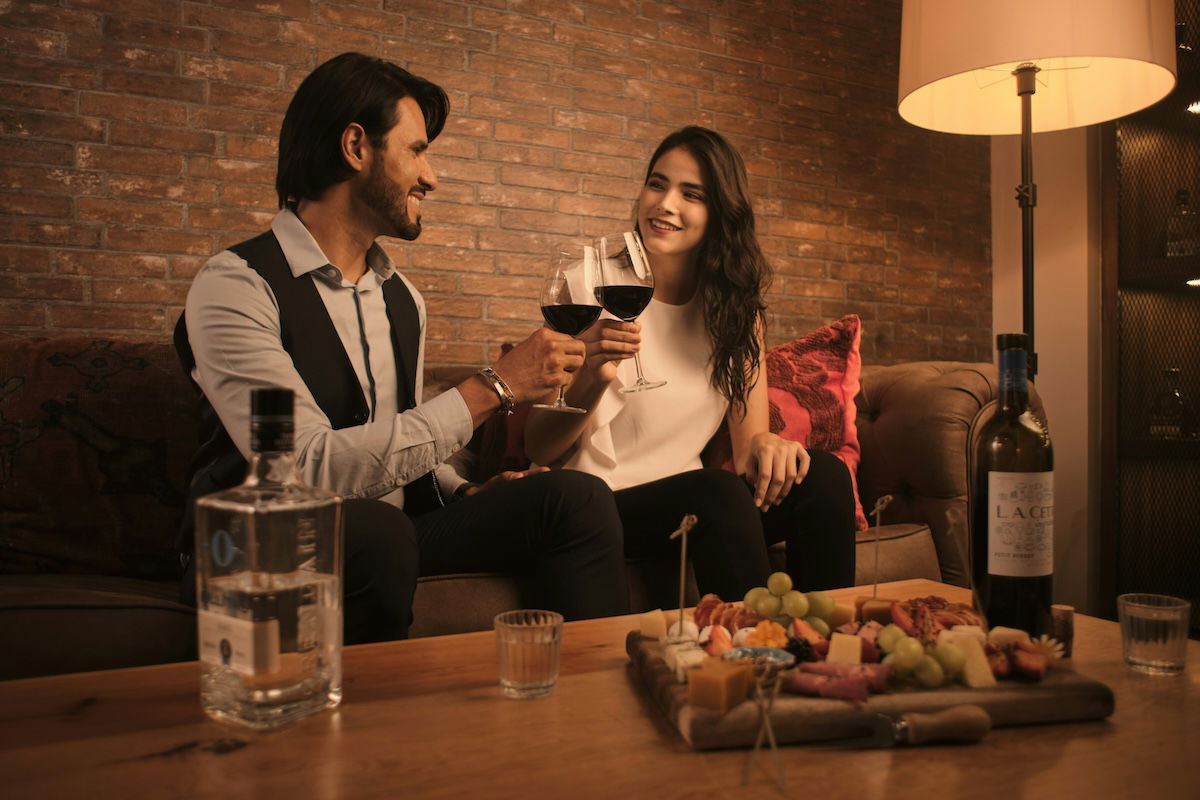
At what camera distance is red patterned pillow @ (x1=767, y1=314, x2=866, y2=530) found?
84.7 inches

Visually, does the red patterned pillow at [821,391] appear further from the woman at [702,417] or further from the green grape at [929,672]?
the green grape at [929,672]

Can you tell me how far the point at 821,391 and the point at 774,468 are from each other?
61 cm

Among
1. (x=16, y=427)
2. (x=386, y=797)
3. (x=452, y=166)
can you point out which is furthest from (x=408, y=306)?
(x=386, y=797)

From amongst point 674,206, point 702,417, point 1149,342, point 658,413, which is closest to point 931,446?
point 702,417

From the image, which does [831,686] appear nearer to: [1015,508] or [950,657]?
[950,657]

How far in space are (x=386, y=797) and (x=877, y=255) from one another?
3.13 meters

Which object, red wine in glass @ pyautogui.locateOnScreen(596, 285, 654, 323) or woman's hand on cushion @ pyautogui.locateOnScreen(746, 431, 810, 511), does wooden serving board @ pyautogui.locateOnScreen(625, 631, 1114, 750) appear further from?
woman's hand on cushion @ pyautogui.locateOnScreen(746, 431, 810, 511)

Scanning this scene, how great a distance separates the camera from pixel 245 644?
65cm

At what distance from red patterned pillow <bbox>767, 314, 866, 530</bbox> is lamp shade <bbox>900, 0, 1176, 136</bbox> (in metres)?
0.66

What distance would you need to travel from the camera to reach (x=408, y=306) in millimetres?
1695

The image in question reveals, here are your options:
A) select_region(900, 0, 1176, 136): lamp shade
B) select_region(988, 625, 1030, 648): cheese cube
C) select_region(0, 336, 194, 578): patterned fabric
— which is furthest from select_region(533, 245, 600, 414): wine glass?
select_region(900, 0, 1176, 136): lamp shade

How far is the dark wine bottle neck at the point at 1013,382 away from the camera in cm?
84

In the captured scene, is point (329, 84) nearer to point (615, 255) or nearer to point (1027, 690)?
point (615, 255)

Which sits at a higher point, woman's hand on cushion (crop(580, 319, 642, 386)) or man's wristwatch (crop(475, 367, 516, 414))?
woman's hand on cushion (crop(580, 319, 642, 386))
